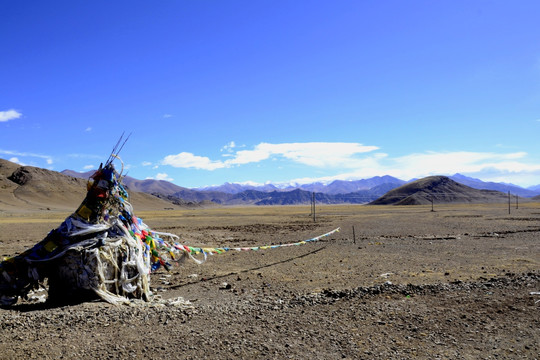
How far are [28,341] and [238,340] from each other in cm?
283

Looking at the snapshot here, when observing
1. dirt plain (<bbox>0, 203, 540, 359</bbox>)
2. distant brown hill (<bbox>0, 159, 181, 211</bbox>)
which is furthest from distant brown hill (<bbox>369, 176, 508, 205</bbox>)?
dirt plain (<bbox>0, 203, 540, 359</bbox>)

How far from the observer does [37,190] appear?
327 ft

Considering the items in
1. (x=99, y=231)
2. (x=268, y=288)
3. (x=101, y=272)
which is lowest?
(x=268, y=288)

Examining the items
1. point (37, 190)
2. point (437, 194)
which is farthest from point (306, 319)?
point (437, 194)

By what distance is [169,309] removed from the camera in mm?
6609

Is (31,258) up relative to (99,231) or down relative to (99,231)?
down

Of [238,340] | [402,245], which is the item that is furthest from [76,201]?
[238,340]

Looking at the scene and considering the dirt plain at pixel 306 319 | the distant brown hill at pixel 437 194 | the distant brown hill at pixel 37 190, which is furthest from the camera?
the distant brown hill at pixel 437 194

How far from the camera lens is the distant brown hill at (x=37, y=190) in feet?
287

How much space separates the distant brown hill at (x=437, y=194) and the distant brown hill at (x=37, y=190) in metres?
79.1

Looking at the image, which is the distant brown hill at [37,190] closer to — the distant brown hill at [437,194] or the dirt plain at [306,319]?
the distant brown hill at [437,194]

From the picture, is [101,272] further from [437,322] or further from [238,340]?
[437,322]

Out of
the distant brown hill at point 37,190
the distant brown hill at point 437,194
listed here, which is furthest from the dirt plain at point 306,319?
the distant brown hill at point 437,194

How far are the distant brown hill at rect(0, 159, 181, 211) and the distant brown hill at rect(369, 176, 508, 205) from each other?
79055 millimetres
